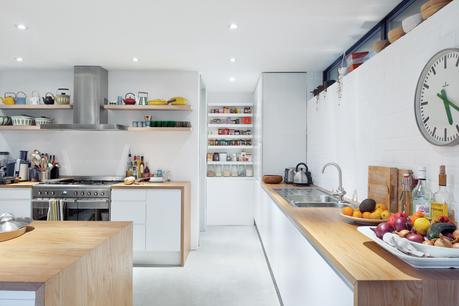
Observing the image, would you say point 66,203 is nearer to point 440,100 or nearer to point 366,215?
point 366,215

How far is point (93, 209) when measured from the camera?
3.76 m

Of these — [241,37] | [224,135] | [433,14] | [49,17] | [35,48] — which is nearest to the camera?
[433,14]

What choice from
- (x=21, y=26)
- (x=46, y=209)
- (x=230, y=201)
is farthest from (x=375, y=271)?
(x=230, y=201)

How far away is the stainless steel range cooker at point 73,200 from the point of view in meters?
3.71

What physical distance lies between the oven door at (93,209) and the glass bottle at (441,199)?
324cm

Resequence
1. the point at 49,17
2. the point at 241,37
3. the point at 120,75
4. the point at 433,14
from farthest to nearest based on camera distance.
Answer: the point at 120,75 → the point at 241,37 → the point at 49,17 → the point at 433,14

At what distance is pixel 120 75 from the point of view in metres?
4.39

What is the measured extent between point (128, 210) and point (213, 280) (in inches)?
49.8

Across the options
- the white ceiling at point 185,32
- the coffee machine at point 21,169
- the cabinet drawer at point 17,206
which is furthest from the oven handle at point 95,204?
the white ceiling at point 185,32

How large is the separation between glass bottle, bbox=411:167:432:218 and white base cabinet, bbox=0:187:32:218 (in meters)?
3.91

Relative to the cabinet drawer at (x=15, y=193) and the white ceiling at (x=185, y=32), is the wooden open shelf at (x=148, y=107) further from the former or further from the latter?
the cabinet drawer at (x=15, y=193)

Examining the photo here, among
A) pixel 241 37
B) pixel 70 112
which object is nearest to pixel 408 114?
pixel 241 37

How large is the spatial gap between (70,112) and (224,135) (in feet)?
8.47

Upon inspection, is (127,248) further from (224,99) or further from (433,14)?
(224,99)
